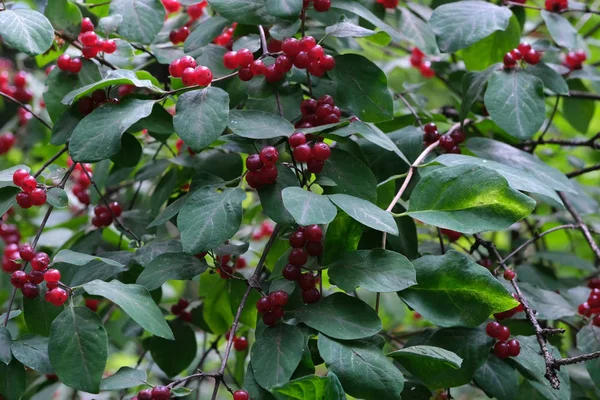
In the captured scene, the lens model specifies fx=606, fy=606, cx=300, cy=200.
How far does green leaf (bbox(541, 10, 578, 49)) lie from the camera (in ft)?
3.20

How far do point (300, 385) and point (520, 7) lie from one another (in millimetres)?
820

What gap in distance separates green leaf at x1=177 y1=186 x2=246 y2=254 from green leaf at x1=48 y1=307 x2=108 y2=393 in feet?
0.42

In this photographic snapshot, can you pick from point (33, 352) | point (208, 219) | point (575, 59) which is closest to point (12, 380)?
point (33, 352)

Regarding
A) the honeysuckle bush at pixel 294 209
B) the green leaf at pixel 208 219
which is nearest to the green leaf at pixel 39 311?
the honeysuckle bush at pixel 294 209

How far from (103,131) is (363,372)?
372 millimetres

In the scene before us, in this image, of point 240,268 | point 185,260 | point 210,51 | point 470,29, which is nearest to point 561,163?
point 470,29

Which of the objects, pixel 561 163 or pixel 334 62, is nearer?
pixel 334 62

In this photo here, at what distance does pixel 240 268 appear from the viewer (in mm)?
1117

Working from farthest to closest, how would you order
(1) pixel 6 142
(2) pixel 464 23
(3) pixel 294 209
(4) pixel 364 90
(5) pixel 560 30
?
(1) pixel 6 142 < (5) pixel 560 30 < (2) pixel 464 23 < (4) pixel 364 90 < (3) pixel 294 209

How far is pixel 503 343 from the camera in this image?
0.72 metres

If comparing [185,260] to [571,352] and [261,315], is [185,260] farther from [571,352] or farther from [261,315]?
[571,352]

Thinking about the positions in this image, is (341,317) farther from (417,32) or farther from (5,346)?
(417,32)

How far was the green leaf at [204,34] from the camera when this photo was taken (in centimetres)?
83

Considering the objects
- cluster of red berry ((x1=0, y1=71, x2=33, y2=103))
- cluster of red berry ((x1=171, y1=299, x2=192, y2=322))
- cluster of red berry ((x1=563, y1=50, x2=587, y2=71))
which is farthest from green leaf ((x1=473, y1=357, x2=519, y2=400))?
cluster of red berry ((x1=0, y1=71, x2=33, y2=103))
